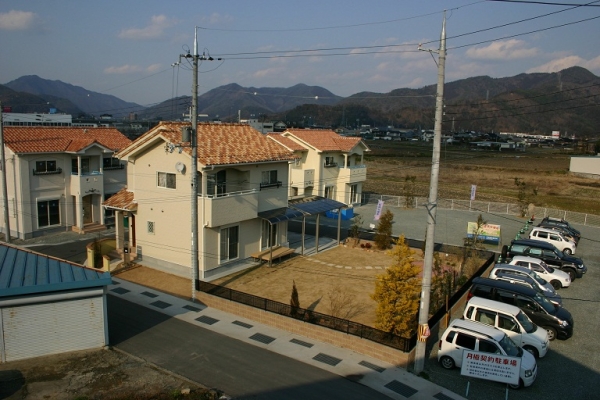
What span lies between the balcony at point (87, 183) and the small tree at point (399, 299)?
857 inches

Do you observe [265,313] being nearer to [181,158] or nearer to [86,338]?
[86,338]

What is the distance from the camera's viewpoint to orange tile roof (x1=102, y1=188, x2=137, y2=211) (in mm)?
23484

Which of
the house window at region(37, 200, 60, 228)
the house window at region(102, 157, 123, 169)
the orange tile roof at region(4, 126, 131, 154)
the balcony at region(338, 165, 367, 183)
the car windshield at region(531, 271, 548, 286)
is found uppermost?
the orange tile roof at region(4, 126, 131, 154)

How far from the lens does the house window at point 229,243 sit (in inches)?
867

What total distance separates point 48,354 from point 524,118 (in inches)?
8547

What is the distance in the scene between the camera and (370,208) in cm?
4075

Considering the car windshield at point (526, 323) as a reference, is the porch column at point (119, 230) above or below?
above

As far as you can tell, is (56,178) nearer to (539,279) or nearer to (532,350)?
(532,350)

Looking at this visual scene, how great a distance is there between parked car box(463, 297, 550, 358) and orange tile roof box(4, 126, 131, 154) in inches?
964

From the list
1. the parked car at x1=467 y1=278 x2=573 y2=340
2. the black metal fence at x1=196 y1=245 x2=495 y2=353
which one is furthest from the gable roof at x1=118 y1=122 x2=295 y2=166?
the parked car at x1=467 y1=278 x2=573 y2=340

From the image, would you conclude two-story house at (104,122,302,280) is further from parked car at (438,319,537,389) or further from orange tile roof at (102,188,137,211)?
parked car at (438,319,537,389)

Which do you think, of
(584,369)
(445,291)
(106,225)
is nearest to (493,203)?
(445,291)

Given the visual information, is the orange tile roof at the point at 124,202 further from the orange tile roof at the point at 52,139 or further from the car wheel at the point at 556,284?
the car wheel at the point at 556,284

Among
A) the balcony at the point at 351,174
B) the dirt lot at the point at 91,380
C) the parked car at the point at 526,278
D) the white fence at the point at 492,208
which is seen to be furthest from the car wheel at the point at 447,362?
the white fence at the point at 492,208
